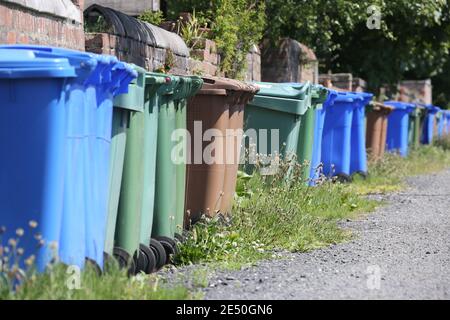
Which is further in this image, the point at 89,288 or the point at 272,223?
the point at 272,223

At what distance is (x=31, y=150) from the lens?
521cm

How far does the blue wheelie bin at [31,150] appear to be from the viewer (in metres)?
5.20

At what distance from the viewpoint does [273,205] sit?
8.73 metres

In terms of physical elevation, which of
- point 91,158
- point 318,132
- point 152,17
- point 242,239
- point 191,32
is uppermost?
point 152,17

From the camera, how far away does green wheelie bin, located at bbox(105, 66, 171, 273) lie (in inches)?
248

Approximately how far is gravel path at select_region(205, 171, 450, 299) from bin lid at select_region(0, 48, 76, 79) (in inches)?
61.2

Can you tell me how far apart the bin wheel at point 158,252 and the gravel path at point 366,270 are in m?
0.51

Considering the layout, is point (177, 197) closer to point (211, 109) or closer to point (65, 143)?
point (211, 109)

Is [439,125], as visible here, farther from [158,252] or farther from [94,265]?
[94,265]

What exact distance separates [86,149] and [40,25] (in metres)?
2.34

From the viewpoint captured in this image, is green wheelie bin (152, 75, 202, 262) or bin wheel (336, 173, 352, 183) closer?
green wheelie bin (152, 75, 202, 262)

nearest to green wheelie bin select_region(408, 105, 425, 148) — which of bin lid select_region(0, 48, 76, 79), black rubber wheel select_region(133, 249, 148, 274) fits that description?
black rubber wheel select_region(133, 249, 148, 274)

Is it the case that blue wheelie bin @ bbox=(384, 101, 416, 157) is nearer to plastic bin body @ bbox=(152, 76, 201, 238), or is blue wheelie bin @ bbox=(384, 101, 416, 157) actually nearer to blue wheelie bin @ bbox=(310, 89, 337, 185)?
blue wheelie bin @ bbox=(310, 89, 337, 185)

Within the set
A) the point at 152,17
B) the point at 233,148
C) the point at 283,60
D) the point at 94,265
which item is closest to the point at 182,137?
the point at 233,148
